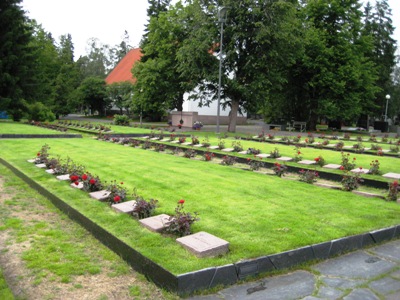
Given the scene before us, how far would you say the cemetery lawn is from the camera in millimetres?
3912

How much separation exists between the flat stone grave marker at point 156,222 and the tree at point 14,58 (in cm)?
2921

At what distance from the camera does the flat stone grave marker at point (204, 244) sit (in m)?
3.64

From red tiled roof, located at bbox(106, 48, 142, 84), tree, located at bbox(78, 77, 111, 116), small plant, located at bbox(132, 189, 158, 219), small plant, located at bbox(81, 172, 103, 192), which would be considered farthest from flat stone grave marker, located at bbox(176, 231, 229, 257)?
red tiled roof, located at bbox(106, 48, 142, 84)

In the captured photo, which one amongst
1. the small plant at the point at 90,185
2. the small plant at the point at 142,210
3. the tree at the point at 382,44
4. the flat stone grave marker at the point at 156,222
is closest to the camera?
the flat stone grave marker at the point at 156,222

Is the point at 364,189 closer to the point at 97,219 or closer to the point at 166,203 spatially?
the point at 166,203

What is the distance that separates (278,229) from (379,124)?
3845 centimetres

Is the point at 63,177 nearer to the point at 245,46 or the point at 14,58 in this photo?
the point at 245,46

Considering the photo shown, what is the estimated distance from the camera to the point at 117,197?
208 inches

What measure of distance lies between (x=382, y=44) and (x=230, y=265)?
47.7 meters

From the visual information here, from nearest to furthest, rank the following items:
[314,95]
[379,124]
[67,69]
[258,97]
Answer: [258,97]
[314,95]
[379,124]
[67,69]

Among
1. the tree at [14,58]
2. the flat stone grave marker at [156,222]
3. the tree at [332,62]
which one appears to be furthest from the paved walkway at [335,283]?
the tree at [14,58]

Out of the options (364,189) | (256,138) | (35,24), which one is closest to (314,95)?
(256,138)

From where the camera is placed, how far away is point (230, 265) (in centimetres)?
342

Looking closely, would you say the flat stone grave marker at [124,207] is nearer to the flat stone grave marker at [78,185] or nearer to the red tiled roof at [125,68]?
the flat stone grave marker at [78,185]
